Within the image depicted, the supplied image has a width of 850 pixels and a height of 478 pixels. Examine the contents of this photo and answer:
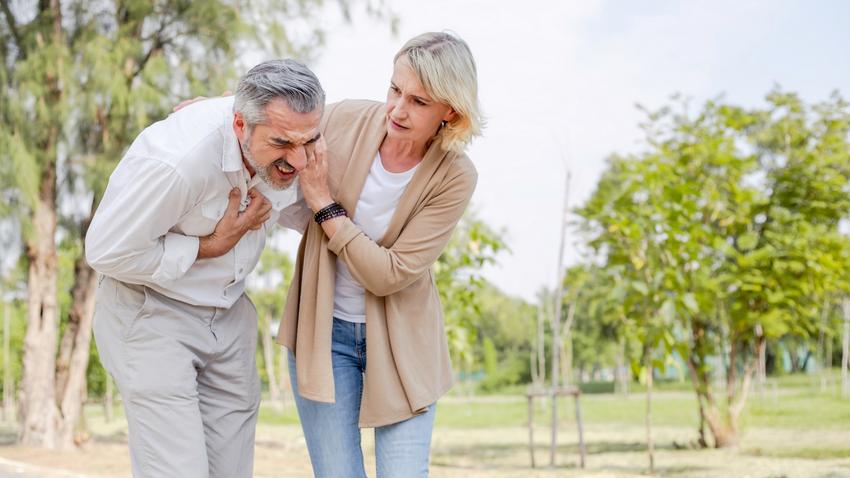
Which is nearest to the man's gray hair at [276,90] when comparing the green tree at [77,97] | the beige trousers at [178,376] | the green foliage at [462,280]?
the beige trousers at [178,376]

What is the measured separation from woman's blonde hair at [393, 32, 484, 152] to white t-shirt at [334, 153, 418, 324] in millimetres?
203

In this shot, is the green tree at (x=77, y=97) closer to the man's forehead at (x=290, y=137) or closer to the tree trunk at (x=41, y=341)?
the tree trunk at (x=41, y=341)

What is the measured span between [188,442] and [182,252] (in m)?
0.40

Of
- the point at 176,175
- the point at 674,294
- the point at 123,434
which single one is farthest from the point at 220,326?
the point at 123,434

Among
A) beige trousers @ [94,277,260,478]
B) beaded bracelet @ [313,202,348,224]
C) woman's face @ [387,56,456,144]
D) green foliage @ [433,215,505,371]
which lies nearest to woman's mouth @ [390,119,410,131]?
woman's face @ [387,56,456,144]

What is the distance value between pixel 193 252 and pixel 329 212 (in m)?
0.30

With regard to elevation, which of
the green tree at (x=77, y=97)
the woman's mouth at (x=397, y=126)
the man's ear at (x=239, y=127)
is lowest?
the man's ear at (x=239, y=127)

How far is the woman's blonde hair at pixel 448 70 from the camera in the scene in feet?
6.20

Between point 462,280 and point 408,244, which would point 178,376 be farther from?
point 462,280

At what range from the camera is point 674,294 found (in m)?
6.64

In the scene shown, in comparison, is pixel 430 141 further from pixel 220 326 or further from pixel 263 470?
pixel 263 470

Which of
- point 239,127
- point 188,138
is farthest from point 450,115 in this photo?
point 188,138

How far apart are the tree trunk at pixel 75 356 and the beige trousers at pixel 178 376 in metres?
8.56

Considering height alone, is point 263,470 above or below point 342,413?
below
